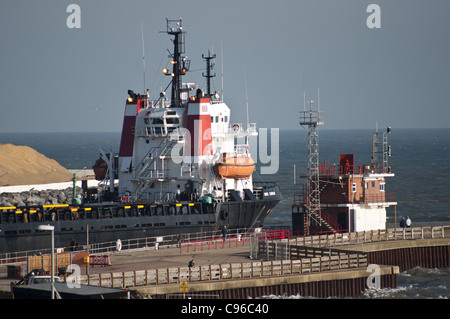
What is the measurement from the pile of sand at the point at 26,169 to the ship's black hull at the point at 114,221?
5524 cm

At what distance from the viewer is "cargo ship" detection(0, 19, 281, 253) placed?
184 ft

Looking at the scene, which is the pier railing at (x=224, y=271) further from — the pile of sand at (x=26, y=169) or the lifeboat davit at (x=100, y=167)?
the pile of sand at (x=26, y=169)

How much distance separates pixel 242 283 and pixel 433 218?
49082 millimetres

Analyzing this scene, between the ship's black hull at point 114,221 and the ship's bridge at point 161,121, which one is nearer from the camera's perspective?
the ship's black hull at point 114,221

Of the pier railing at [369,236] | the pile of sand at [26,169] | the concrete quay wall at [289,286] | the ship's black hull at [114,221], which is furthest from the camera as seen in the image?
the pile of sand at [26,169]

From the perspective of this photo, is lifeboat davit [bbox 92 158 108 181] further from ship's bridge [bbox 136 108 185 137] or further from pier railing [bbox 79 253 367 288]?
pier railing [bbox 79 253 367 288]

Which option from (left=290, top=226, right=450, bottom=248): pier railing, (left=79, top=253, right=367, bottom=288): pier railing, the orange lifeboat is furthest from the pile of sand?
(left=79, top=253, right=367, bottom=288): pier railing

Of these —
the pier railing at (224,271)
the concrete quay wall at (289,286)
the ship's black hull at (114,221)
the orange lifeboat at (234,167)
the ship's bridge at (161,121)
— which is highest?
the ship's bridge at (161,121)

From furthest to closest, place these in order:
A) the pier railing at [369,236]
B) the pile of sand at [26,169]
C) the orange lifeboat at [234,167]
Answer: the pile of sand at [26,169], the orange lifeboat at [234,167], the pier railing at [369,236]

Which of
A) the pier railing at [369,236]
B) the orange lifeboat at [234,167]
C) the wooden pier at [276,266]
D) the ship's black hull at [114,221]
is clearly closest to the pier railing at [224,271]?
the wooden pier at [276,266]

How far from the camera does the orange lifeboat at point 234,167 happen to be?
6034 cm

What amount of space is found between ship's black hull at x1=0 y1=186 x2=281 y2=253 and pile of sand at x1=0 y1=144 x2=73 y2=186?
55.2m

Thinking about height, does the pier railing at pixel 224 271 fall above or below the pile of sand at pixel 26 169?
below
